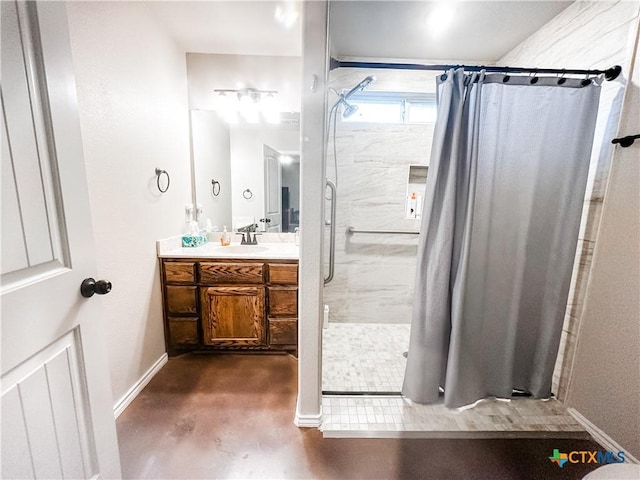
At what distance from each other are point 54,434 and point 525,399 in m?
2.34

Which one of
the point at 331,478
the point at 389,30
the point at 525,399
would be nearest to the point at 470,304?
the point at 525,399

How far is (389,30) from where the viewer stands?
6.14ft

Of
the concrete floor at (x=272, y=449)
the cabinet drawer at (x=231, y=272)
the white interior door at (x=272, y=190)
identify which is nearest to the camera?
the concrete floor at (x=272, y=449)

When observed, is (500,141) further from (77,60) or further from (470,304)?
(77,60)

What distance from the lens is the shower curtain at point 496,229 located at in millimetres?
1332

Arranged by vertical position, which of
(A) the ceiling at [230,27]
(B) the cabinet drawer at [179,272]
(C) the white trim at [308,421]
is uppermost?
(A) the ceiling at [230,27]

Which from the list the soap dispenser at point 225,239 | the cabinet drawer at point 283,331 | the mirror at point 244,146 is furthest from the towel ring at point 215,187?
the cabinet drawer at point 283,331

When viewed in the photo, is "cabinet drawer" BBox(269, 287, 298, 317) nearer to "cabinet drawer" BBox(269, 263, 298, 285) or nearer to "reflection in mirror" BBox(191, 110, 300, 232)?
"cabinet drawer" BBox(269, 263, 298, 285)

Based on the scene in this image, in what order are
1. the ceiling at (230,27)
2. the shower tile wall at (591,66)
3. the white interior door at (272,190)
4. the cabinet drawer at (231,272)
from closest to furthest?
the shower tile wall at (591,66)
the ceiling at (230,27)
the cabinet drawer at (231,272)
the white interior door at (272,190)

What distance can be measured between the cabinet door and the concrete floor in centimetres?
40

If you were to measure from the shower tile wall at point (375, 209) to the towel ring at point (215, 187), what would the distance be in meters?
1.00

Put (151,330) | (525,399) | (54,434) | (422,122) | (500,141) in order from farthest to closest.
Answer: (422,122) < (151,330) < (525,399) < (500,141) < (54,434)

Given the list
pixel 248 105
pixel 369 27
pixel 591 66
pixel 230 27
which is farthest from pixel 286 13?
pixel 591 66

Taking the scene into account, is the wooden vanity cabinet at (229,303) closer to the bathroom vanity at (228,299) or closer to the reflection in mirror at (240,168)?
the bathroom vanity at (228,299)
